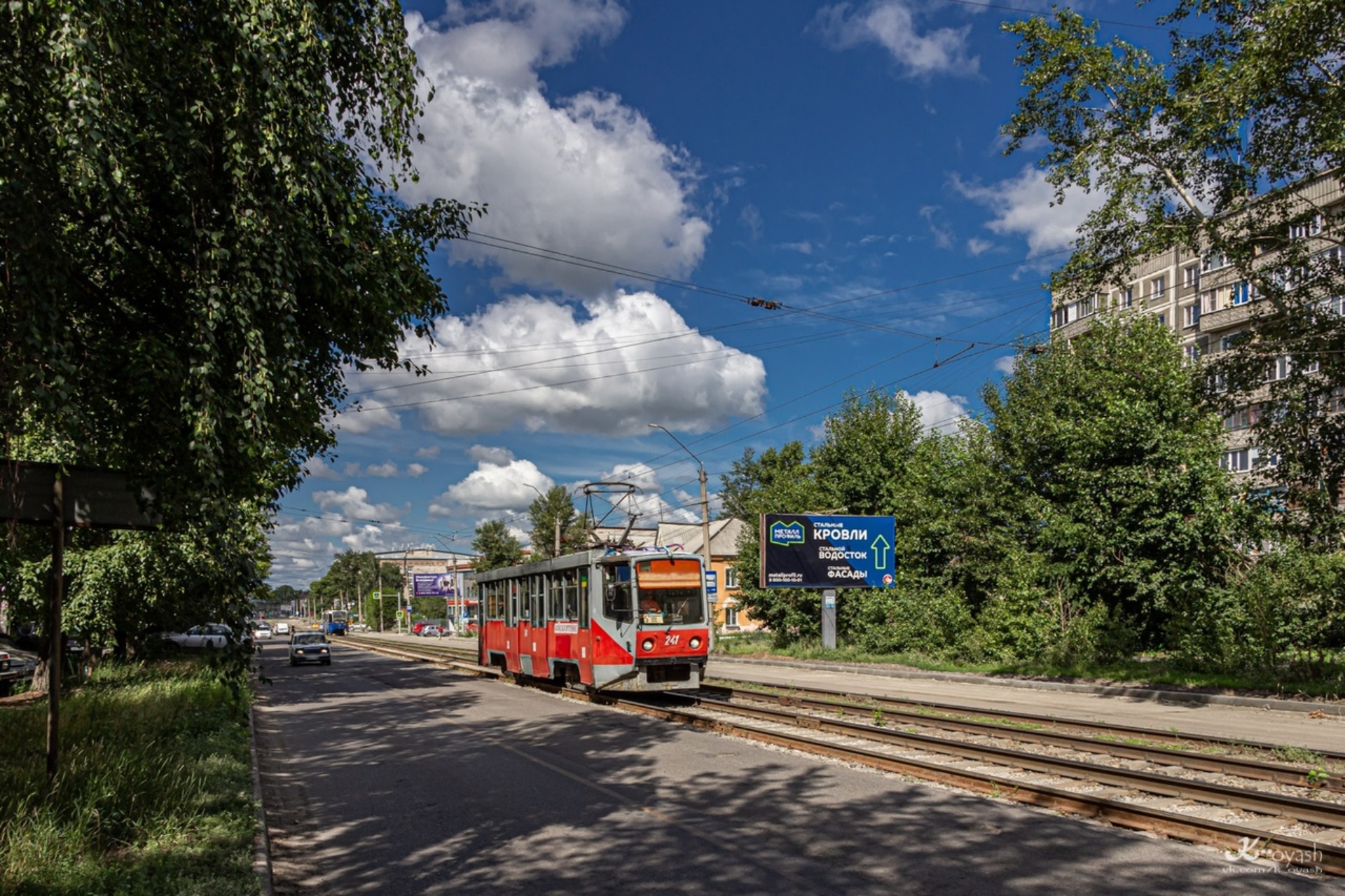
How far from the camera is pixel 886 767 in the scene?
1071 centimetres

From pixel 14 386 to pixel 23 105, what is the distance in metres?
1.76

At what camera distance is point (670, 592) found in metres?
18.3

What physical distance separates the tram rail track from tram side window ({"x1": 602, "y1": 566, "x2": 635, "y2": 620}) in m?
1.89

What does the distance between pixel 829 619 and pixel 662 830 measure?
82.2 ft

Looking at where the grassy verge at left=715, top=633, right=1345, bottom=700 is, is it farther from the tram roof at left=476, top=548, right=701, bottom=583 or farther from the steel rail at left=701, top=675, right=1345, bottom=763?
the tram roof at left=476, top=548, right=701, bottom=583

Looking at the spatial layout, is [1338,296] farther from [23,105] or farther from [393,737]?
[23,105]

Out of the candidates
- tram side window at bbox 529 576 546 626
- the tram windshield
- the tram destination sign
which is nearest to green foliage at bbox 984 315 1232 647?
the tram destination sign

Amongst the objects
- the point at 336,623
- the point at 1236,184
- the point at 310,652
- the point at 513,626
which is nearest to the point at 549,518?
the point at 336,623

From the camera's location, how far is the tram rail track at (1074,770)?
24.2 ft

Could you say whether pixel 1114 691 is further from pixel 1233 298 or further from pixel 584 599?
pixel 584 599

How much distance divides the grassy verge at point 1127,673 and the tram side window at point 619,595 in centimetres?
1156

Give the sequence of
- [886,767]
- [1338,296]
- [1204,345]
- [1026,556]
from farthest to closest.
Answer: [1204,345] → [1026,556] → [1338,296] → [886,767]

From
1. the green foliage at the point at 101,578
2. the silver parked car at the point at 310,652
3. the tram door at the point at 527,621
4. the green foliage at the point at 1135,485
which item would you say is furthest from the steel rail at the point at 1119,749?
the silver parked car at the point at 310,652

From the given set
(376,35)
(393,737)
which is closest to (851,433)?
(393,737)
